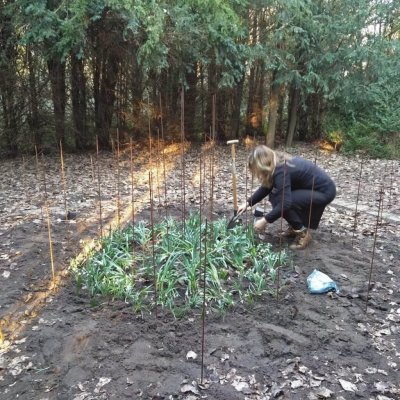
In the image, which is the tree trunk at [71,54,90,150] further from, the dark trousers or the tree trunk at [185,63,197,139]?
the dark trousers

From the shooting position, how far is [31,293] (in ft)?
9.55

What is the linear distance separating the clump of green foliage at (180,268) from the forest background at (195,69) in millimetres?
2721

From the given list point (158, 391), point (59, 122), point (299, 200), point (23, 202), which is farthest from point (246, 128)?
point (158, 391)

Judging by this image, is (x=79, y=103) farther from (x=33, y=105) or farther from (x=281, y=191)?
(x=281, y=191)

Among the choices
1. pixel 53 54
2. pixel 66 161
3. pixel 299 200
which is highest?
pixel 53 54

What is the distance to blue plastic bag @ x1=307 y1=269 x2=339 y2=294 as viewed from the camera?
2906 mm

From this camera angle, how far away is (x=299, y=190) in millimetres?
3568

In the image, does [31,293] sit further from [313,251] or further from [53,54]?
[53,54]

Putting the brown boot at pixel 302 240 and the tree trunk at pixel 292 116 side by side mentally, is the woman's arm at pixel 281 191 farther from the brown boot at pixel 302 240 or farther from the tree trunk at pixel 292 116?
the tree trunk at pixel 292 116

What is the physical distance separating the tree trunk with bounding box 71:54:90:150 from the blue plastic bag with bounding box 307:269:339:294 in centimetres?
625

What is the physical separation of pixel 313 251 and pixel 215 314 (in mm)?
1263

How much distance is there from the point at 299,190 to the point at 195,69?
19.9 feet

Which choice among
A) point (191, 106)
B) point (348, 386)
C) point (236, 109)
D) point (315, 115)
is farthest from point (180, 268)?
point (315, 115)

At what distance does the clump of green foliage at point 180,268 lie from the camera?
2818 mm
